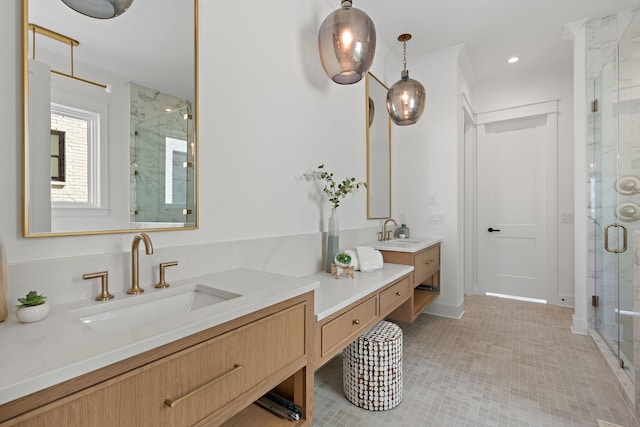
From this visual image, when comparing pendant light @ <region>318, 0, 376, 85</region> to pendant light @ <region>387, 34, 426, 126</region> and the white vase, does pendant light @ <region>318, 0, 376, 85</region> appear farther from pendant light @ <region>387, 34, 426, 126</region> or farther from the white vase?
the white vase

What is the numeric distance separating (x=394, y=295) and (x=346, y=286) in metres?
0.51

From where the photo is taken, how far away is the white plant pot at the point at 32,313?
775mm

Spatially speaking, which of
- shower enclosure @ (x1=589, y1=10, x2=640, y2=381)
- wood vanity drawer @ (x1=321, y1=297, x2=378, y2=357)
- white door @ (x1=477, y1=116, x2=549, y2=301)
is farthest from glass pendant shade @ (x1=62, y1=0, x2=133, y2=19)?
white door @ (x1=477, y1=116, x2=549, y2=301)

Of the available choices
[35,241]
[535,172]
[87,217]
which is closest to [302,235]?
[87,217]

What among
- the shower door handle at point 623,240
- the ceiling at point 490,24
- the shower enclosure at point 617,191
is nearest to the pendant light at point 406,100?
the ceiling at point 490,24

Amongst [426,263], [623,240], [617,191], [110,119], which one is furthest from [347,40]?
[623,240]

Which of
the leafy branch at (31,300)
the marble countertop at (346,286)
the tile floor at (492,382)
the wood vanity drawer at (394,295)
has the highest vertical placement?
the leafy branch at (31,300)

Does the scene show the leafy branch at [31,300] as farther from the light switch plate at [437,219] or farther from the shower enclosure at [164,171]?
the light switch plate at [437,219]

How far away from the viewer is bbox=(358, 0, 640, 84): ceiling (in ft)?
8.23

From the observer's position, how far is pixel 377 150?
2992 mm

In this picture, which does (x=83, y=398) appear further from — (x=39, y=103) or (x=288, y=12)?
(x=288, y=12)

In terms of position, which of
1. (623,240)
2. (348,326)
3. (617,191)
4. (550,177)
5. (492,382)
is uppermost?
(550,177)

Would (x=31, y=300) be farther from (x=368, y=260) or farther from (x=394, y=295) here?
(x=394, y=295)

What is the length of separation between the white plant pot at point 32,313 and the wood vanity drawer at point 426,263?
89.1 inches
